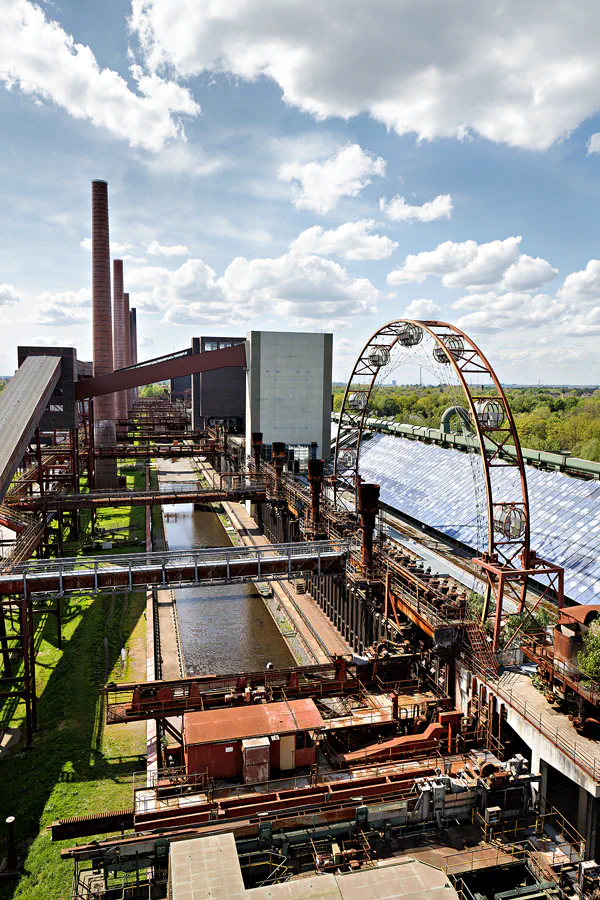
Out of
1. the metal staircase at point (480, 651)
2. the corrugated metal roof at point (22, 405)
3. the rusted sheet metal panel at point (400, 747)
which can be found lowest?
the rusted sheet metal panel at point (400, 747)

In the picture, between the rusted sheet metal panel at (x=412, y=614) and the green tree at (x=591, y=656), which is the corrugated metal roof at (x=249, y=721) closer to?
the rusted sheet metal panel at (x=412, y=614)

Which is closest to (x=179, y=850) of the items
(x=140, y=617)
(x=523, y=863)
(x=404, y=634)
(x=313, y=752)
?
(x=313, y=752)

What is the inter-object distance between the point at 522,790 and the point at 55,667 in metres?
19.8

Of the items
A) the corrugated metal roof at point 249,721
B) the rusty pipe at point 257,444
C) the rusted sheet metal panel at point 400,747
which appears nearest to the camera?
the corrugated metal roof at point 249,721

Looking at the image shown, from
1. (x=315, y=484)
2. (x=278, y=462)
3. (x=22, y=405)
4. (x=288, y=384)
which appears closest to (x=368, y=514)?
(x=315, y=484)

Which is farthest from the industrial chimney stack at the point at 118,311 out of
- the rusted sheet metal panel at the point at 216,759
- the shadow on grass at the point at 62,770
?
the rusted sheet metal panel at the point at 216,759

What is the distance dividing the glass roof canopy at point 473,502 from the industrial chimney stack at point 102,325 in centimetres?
2504

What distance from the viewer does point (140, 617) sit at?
3178 centimetres

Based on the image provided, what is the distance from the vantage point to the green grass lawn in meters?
15.7

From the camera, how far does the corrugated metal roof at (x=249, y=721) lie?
55.0ft

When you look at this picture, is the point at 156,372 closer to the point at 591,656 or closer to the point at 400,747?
the point at 400,747

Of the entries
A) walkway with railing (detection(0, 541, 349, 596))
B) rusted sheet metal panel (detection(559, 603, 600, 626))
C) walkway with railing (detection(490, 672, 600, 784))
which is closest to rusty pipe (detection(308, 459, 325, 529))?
walkway with railing (detection(0, 541, 349, 596))

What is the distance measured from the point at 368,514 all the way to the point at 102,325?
128 feet

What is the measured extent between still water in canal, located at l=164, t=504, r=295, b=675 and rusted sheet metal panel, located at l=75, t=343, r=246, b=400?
19019mm
